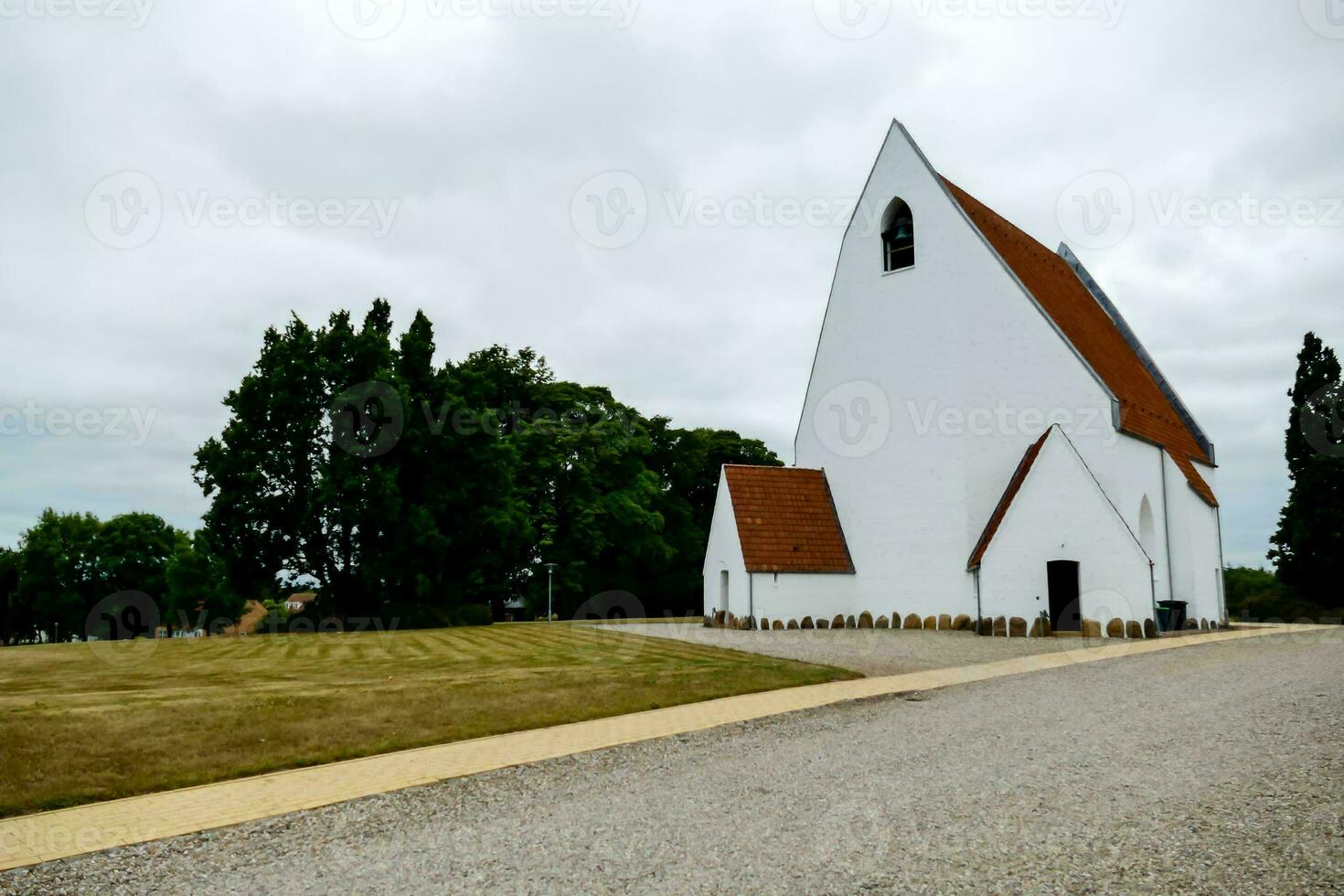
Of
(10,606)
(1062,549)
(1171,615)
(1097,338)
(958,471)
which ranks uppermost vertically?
(1097,338)

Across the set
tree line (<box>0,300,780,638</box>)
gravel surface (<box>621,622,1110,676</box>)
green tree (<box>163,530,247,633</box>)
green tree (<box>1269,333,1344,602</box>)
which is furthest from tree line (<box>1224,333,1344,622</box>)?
green tree (<box>163,530,247,633</box>)

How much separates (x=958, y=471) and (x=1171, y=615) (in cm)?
655

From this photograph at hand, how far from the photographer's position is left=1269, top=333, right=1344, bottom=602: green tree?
34.3 m

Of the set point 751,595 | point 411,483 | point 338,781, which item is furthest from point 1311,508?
point 338,781

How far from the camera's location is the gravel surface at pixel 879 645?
650 inches

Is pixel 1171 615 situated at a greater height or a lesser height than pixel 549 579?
lesser

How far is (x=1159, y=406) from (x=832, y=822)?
2901 cm

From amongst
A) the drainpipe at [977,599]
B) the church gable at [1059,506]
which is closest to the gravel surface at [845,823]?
the church gable at [1059,506]

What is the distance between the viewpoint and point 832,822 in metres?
5.97

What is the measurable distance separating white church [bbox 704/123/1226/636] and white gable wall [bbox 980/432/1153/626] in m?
0.04

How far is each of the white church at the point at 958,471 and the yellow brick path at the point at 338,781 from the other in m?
12.7

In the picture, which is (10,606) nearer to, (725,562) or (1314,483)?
(725,562)

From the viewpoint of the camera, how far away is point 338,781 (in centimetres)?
749

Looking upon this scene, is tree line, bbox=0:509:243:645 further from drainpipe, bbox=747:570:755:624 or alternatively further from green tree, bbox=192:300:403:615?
drainpipe, bbox=747:570:755:624
